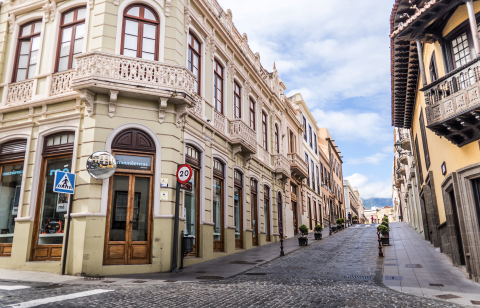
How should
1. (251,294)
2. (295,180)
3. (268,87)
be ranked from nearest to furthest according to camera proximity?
(251,294), (268,87), (295,180)

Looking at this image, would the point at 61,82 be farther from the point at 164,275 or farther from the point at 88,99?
the point at 164,275

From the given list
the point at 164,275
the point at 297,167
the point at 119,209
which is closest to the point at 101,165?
the point at 119,209

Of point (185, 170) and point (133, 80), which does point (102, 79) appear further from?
point (185, 170)

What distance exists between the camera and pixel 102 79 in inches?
453

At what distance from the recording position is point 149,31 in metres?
13.2

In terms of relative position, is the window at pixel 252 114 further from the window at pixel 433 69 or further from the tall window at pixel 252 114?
the window at pixel 433 69

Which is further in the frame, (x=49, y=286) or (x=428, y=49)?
(x=428, y=49)

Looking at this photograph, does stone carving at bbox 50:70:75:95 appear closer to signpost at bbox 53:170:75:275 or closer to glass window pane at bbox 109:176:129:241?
signpost at bbox 53:170:75:275

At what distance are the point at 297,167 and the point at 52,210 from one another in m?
18.5

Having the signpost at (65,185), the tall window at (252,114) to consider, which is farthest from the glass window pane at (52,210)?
the tall window at (252,114)

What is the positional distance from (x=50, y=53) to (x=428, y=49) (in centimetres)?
1306

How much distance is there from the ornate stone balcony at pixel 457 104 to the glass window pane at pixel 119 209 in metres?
9.15

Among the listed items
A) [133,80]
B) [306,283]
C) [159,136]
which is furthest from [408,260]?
[133,80]

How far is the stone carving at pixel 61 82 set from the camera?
1274cm
